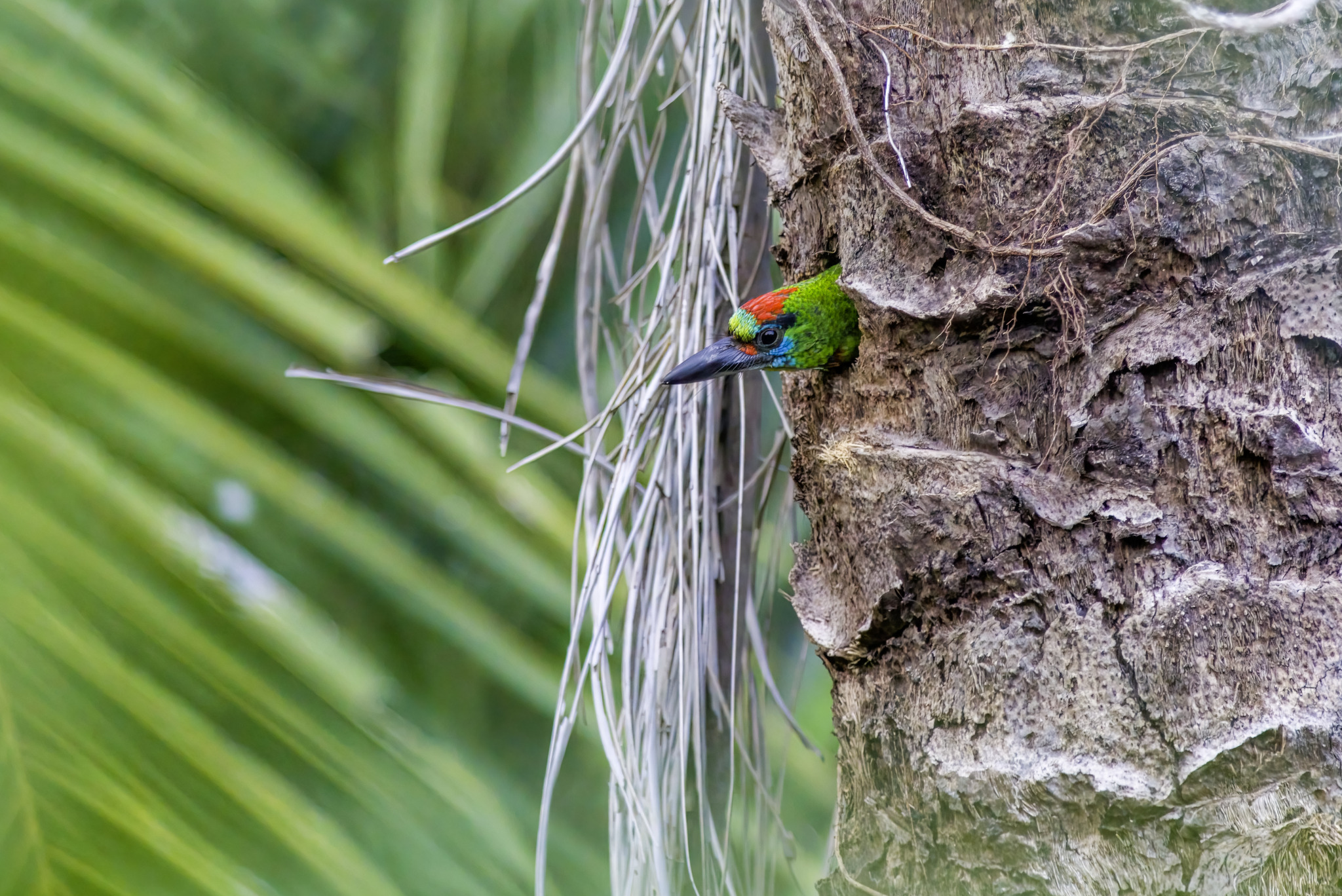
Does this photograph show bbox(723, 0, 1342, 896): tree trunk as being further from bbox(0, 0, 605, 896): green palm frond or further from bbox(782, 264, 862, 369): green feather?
bbox(0, 0, 605, 896): green palm frond

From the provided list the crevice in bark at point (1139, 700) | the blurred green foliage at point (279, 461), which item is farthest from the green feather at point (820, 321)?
the blurred green foliage at point (279, 461)

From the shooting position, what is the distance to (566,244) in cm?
155

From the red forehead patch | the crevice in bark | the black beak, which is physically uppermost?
the red forehead patch

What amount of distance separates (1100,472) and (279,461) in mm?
1299

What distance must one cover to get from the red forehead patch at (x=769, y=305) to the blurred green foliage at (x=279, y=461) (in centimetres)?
65

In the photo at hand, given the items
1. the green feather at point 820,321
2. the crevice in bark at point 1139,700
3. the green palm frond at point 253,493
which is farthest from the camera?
the green palm frond at point 253,493

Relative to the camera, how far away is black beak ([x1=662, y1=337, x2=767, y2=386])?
0.89 m

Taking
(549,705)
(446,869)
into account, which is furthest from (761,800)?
(446,869)

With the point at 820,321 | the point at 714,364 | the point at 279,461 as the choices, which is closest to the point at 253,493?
the point at 279,461

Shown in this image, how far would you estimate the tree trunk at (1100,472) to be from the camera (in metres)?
0.50

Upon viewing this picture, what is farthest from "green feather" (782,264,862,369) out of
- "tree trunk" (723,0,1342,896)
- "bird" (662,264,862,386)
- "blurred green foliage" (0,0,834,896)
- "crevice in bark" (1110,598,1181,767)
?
"blurred green foliage" (0,0,834,896)

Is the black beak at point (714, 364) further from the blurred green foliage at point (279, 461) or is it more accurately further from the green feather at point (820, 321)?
the blurred green foliage at point (279, 461)

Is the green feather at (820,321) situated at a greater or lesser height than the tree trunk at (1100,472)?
greater

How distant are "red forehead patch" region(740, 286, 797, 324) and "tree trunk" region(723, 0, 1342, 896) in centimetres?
24
